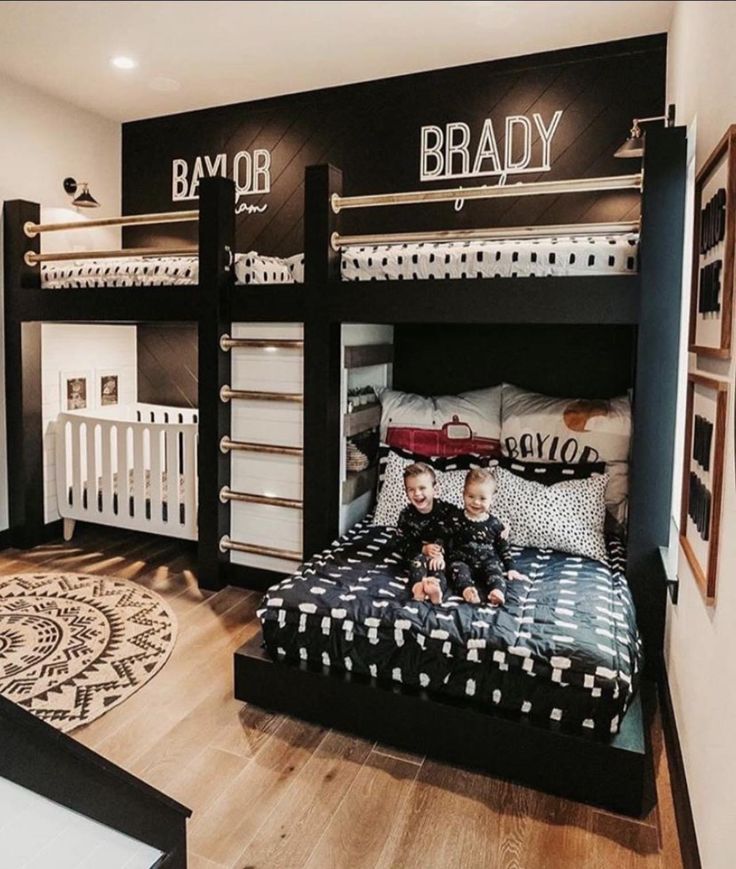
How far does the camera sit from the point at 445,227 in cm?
327

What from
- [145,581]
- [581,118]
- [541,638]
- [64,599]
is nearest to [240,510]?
[145,581]

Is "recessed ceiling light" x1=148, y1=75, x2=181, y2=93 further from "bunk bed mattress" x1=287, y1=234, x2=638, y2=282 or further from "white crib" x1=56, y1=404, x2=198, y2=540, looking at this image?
"white crib" x1=56, y1=404, x2=198, y2=540

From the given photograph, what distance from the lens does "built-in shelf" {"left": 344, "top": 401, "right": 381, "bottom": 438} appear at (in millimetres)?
2822

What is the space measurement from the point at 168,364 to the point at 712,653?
3.30 meters

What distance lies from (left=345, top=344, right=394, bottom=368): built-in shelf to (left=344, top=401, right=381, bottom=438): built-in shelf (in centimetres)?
20

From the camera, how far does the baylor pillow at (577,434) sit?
2662 millimetres

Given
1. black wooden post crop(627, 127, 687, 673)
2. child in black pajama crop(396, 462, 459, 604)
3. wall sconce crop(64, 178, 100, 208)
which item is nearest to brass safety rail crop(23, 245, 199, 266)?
wall sconce crop(64, 178, 100, 208)

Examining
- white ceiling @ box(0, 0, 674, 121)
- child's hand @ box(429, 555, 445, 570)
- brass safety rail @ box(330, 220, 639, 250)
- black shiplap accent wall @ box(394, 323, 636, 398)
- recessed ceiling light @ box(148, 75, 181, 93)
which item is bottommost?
child's hand @ box(429, 555, 445, 570)

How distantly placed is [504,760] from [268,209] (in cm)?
296

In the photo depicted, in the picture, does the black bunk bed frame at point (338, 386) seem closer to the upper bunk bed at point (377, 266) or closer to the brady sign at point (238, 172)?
the upper bunk bed at point (377, 266)

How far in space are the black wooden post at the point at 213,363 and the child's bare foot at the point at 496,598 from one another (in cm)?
139

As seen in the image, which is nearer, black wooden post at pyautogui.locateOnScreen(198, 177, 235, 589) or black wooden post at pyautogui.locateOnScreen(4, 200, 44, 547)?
black wooden post at pyautogui.locateOnScreen(198, 177, 235, 589)

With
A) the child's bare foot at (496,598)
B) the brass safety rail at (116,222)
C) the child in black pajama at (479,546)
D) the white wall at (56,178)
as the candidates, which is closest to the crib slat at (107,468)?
the white wall at (56,178)

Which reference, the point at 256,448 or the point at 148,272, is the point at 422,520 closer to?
the point at 256,448
